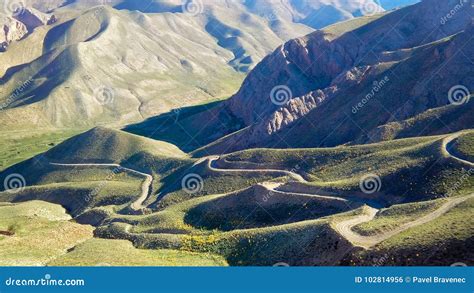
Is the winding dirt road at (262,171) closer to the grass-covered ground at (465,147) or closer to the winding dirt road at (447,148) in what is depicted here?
Result: the winding dirt road at (447,148)

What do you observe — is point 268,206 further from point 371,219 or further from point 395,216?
point 395,216

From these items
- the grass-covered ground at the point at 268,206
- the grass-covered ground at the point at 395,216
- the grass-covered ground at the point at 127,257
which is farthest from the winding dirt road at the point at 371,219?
the grass-covered ground at the point at 127,257

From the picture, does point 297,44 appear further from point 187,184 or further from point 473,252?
point 473,252

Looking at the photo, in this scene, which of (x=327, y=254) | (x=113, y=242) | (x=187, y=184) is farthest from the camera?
(x=187, y=184)

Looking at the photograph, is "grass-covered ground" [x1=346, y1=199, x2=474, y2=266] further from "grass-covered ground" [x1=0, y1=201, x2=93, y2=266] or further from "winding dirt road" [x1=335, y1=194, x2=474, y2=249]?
"grass-covered ground" [x1=0, y1=201, x2=93, y2=266]

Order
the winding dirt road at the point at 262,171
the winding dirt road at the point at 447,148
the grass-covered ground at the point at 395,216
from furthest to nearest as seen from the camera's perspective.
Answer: the winding dirt road at the point at 262,171
the winding dirt road at the point at 447,148
the grass-covered ground at the point at 395,216

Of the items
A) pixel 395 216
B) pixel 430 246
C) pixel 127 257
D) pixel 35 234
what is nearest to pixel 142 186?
pixel 35 234

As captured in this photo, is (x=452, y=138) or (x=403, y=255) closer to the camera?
(x=403, y=255)

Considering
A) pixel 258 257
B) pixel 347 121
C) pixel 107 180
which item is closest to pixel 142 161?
pixel 107 180
